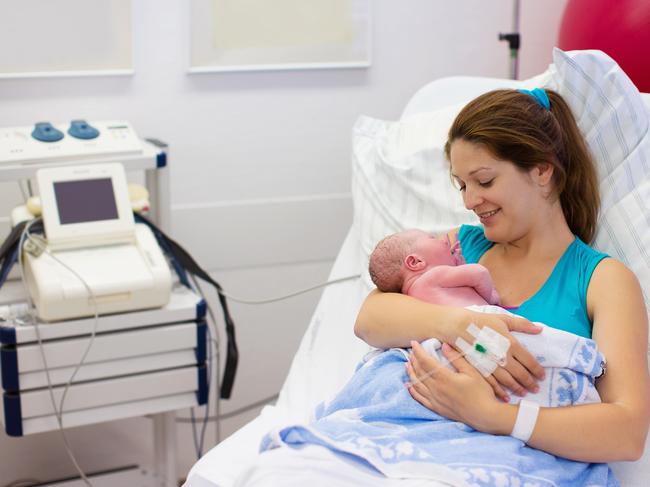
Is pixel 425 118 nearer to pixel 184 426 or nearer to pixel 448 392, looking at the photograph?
pixel 448 392

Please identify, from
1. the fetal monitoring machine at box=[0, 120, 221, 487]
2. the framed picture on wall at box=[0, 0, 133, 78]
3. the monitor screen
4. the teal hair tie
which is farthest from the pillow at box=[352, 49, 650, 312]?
the framed picture on wall at box=[0, 0, 133, 78]

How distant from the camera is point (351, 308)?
2137 millimetres

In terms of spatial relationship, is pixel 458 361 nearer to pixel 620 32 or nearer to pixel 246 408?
pixel 620 32

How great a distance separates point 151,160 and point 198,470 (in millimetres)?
799

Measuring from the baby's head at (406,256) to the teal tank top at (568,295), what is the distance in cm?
15

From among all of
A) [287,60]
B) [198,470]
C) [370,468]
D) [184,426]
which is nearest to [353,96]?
[287,60]

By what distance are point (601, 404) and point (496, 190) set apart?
398 mm

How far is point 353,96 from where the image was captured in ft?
8.97

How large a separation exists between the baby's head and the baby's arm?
3 centimetres

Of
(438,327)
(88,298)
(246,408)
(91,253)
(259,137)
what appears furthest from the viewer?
(246,408)

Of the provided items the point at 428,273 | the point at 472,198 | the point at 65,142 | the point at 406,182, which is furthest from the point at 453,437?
the point at 65,142

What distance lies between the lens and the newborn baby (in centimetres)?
159

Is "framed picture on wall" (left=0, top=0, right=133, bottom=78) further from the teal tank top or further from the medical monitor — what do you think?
the teal tank top

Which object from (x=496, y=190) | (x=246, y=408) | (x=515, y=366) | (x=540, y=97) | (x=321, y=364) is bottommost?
(x=246, y=408)
